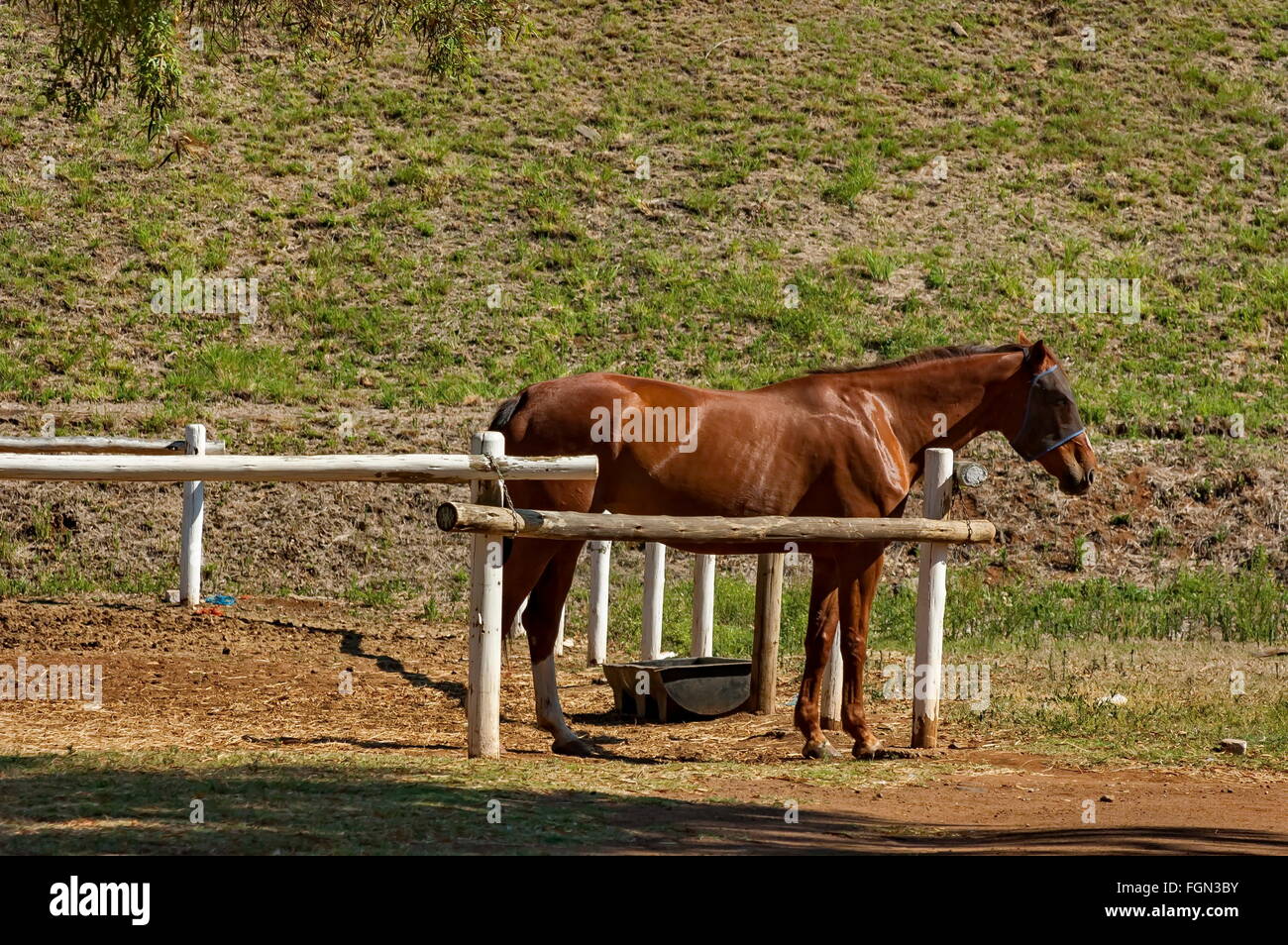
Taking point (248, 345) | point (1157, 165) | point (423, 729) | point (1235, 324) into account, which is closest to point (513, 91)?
point (248, 345)

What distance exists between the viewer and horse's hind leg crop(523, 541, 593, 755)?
873 centimetres

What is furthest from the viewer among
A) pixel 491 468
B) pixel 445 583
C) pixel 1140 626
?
pixel 445 583

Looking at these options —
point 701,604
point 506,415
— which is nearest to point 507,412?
point 506,415

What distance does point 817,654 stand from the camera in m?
9.10

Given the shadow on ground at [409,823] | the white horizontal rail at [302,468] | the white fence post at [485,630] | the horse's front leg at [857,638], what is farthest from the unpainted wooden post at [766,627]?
the shadow on ground at [409,823]

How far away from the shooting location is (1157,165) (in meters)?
27.2

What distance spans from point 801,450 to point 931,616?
1.29 metres

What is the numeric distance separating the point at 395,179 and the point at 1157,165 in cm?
1382

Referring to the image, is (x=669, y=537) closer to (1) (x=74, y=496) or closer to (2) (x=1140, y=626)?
(2) (x=1140, y=626)

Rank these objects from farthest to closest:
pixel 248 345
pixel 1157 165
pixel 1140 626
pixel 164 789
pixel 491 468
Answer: pixel 1157 165 → pixel 248 345 → pixel 1140 626 → pixel 491 468 → pixel 164 789

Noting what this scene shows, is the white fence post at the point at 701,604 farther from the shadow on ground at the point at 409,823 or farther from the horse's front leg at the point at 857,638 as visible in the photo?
the shadow on ground at the point at 409,823

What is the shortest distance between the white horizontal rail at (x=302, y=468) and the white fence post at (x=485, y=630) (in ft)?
0.43

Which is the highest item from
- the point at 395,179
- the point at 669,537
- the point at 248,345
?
the point at 395,179

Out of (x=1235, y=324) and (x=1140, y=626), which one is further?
(x=1235, y=324)
